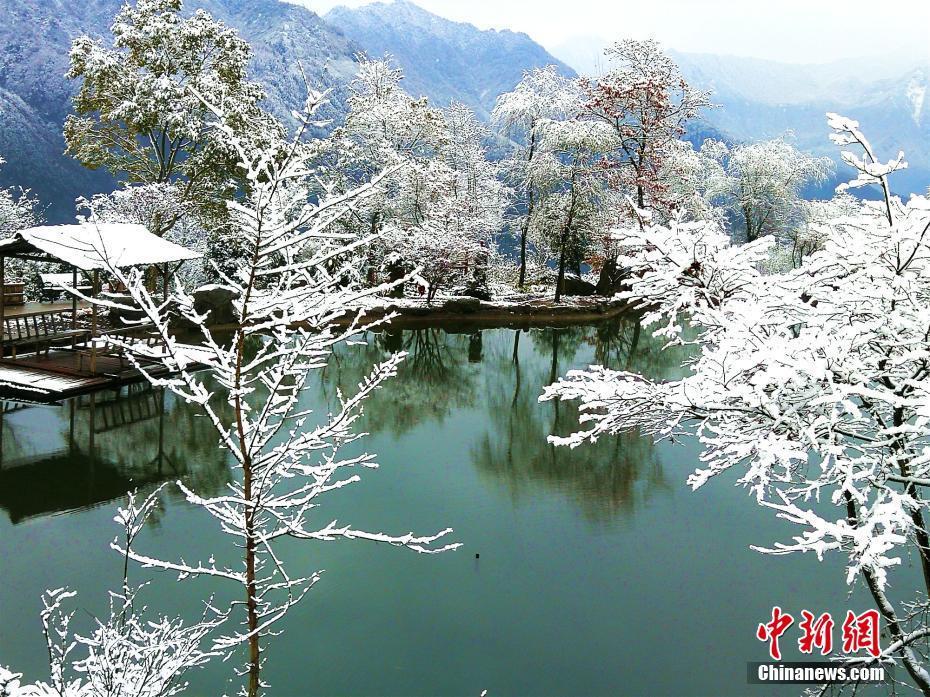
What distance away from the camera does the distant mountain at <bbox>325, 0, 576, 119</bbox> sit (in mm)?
70500

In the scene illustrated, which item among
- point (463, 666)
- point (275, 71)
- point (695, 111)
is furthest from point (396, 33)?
point (463, 666)

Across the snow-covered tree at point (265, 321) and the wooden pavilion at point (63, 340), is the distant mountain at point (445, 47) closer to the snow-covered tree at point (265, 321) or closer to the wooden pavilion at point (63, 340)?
the wooden pavilion at point (63, 340)

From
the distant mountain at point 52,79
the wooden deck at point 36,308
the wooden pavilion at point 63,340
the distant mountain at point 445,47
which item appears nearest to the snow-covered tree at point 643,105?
the distant mountain at point 52,79

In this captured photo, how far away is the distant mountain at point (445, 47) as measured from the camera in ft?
231

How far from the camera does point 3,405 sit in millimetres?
8945

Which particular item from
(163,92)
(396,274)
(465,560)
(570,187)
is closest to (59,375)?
(465,560)

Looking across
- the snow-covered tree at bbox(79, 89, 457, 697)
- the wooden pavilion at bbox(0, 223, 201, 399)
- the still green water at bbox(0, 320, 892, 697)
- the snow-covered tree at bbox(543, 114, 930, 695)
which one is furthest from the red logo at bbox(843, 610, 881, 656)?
the wooden pavilion at bbox(0, 223, 201, 399)

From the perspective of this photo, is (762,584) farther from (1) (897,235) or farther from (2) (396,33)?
(2) (396,33)

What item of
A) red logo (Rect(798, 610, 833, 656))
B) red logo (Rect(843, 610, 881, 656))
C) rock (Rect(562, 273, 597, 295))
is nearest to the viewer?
red logo (Rect(843, 610, 881, 656))

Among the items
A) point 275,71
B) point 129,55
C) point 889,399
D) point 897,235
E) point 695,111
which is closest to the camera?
point 889,399

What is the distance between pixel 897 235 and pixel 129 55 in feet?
53.2

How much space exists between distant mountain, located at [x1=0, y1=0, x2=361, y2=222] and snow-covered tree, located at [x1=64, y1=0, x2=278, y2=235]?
272 inches

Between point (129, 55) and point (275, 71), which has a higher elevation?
point (275, 71)

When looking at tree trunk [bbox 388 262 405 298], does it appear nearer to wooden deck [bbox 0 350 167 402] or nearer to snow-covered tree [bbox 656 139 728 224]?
snow-covered tree [bbox 656 139 728 224]
